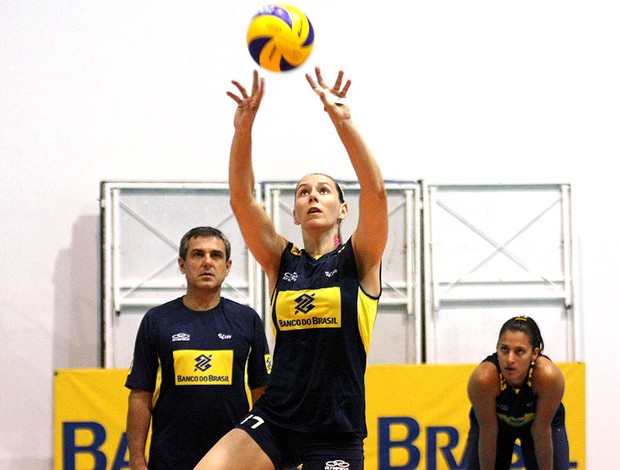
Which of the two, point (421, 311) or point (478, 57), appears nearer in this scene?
point (421, 311)

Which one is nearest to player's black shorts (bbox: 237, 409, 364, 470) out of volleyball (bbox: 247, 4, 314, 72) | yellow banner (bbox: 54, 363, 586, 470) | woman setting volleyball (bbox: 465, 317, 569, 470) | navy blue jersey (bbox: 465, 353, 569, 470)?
volleyball (bbox: 247, 4, 314, 72)

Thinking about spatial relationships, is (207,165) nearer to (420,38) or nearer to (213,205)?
(213,205)

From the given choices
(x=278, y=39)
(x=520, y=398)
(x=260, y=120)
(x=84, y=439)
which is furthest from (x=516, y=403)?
(x=260, y=120)

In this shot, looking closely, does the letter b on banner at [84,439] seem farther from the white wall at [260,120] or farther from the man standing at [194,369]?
the man standing at [194,369]

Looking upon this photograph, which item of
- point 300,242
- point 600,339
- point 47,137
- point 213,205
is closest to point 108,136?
point 47,137

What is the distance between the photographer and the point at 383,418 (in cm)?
709

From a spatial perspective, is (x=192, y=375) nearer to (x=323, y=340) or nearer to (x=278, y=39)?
(x=323, y=340)

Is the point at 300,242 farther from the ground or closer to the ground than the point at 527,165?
closer to the ground

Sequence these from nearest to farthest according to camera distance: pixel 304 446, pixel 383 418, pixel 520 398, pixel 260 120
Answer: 1. pixel 304 446
2. pixel 520 398
3. pixel 383 418
4. pixel 260 120

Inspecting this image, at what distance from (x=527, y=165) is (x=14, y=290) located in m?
4.95

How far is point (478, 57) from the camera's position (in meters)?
8.41

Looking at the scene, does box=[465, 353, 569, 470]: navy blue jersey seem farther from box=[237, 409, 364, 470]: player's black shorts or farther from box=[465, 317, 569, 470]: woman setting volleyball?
box=[237, 409, 364, 470]: player's black shorts

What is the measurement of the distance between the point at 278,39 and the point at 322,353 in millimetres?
1435

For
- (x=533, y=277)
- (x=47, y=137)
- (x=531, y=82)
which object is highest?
(x=531, y=82)
